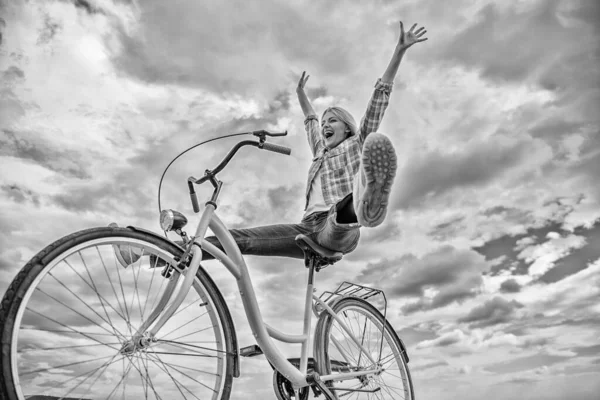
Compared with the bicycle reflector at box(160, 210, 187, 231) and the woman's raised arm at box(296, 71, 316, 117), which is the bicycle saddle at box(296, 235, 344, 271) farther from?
the woman's raised arm at box(296, 71, 316, 117)

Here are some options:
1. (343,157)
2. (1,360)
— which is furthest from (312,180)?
(1,360)

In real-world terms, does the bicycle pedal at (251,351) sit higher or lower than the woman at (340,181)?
lower

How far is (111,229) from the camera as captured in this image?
2.42 meters

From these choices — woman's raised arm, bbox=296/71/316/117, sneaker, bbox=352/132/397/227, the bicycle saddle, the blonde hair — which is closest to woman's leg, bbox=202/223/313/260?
the bicycle saddle

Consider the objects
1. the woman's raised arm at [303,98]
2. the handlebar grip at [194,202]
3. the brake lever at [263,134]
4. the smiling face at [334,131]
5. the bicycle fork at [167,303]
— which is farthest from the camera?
the woman's raised arm at [303,98]

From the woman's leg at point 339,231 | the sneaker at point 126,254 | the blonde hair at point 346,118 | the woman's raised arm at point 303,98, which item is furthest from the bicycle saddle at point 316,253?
the woman's raised arm at point 303,98

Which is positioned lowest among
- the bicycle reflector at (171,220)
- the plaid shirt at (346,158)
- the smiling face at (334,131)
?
the bicycle reflector at (171,220)

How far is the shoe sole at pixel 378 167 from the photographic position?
2916mm

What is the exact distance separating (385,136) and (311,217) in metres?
1.36

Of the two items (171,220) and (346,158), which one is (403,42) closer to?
(346,158)

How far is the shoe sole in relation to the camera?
292 centimetres

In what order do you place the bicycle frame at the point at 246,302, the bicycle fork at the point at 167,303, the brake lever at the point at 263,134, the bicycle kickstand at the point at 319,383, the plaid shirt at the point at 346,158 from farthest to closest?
the plaid shirt at the point at 346,158 < the bicycle kickstand at the point at 319,383 < the brake lever at the point at 263,134 < the bicycle frame at the point at 246,302 < the bicycle fork at the point at 167,303

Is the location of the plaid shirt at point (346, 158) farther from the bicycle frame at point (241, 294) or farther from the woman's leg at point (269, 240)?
the bicycle frame at point (241, 294)

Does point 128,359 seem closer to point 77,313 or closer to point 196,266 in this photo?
point 77,313
